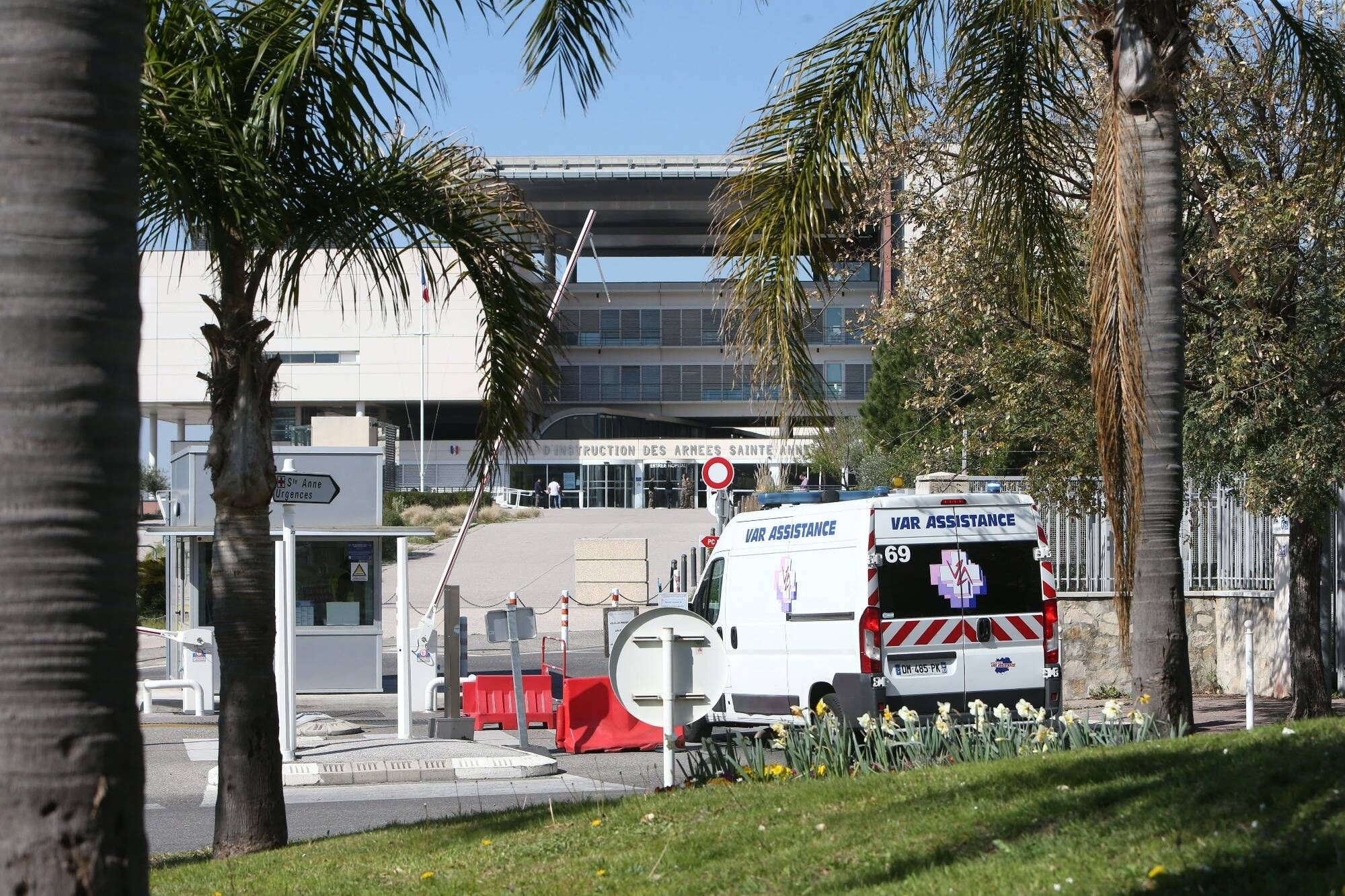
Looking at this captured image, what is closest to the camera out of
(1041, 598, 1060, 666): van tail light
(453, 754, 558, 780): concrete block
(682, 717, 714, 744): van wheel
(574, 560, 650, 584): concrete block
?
(1041, 598, 1060, 666): van tail light

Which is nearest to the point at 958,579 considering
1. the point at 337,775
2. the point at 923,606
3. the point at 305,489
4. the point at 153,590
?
the point at 923,606

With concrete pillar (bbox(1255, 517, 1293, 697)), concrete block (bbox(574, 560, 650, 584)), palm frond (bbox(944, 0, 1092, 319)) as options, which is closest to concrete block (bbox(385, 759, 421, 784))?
palm frond (bbox(944, 0, 1092, 319))

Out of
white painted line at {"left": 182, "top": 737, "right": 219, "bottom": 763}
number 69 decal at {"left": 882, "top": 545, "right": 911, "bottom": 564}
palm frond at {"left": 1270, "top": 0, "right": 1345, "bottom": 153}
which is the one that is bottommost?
white painted line at {"left": 182, "top": 737, "right": 219, "bottom": 763}

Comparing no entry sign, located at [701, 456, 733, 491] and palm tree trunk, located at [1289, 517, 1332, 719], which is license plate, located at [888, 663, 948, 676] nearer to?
palm tree trunk, located at [1289, 517, 1332, 719]

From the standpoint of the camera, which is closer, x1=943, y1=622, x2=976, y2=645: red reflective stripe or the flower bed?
the flower bed

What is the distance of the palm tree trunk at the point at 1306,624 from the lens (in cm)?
1396

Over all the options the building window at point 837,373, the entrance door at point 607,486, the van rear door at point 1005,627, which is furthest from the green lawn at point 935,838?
the entrance door at point 607,486

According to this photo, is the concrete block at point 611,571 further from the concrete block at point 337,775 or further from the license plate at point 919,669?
the license plate at point 919,669

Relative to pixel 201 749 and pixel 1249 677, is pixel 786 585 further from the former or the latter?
pixel 201 749

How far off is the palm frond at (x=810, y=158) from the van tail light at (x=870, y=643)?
11.6ft

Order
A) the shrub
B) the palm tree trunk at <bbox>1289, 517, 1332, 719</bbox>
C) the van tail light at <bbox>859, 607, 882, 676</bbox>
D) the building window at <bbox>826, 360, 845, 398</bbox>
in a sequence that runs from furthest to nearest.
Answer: the building window at <bbox>826, 360, 845, 398</bbox>, the shrub, the palm tree trunk at <bbox>1289, 517, 1332, 719</bbox>, the van tail light at <bbox>859, 607, 882, 676</bbox>

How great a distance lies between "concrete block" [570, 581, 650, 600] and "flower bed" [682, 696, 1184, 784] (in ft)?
70.3

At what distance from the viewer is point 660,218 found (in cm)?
6919

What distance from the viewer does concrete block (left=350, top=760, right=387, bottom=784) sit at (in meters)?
12.7
